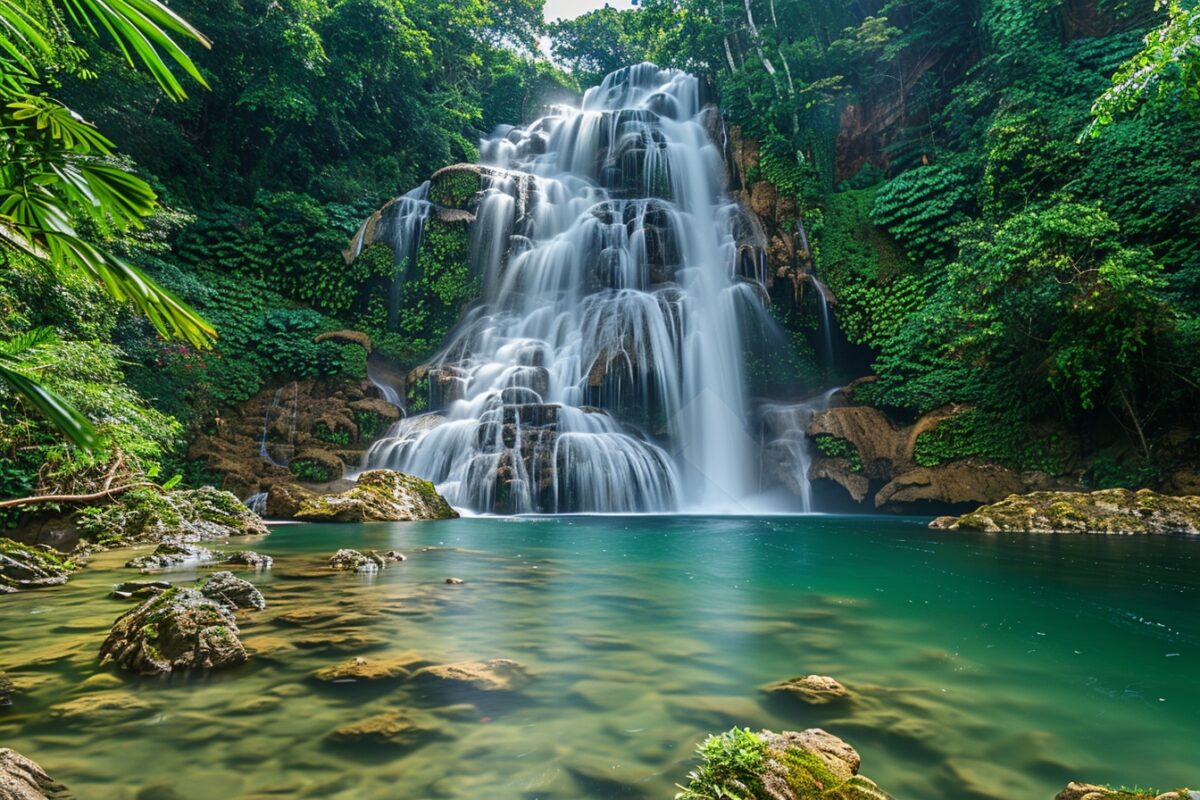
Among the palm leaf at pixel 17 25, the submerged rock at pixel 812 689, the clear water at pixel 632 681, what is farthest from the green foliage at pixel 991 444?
the palm leaf at pixel 17 25

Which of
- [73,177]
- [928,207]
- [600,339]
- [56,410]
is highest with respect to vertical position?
[928,207]

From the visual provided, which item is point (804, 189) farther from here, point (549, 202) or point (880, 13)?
point (549, 202)

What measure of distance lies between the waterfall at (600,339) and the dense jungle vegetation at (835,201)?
2236mm

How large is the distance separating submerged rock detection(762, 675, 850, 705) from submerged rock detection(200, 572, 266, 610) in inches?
129

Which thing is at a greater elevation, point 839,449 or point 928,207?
point 928,207

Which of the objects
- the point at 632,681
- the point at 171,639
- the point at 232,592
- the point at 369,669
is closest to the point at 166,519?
the point at 232,592

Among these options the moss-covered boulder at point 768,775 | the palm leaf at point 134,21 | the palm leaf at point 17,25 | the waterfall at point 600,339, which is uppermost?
the waterfall at point 600,339

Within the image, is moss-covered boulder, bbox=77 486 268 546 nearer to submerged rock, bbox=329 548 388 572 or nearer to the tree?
submerged rock, bbox=329 548 388 572

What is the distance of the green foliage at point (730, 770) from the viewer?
65.6 inches

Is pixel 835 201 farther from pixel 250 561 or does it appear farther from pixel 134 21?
pixel 134 21

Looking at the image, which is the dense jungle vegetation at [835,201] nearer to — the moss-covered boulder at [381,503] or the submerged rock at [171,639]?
the moss-covered boulder at [381,503]

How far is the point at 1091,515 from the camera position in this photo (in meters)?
9.56

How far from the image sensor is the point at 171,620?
3.09 m

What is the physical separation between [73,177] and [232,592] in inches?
147
